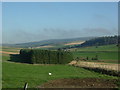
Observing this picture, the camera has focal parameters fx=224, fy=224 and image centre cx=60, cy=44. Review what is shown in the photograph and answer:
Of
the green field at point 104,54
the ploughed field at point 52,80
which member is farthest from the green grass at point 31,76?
the green field at point 104,54

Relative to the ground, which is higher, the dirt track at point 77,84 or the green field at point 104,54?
the dirt track at point 77,84

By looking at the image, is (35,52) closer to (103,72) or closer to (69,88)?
(103,72)

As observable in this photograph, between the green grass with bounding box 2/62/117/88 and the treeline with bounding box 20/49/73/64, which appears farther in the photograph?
the treeline with bounding box 20/49/73/64

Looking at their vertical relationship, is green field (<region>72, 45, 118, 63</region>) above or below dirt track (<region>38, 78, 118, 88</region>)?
below

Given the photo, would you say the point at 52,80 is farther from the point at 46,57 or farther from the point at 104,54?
the point at 104,54

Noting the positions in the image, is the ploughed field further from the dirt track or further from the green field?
the green field

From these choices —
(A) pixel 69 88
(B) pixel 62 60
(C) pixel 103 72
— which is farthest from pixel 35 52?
(A) pixel 69 88

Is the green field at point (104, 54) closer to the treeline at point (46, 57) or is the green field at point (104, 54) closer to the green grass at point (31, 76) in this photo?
the treeline at point (46, 57)

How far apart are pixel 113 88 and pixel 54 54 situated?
33.1 metres

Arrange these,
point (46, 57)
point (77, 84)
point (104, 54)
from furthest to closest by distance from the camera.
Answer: point (104, 54), point (46, 57), point (77, 84)

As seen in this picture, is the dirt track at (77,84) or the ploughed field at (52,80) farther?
the ploughed field at (52,80)

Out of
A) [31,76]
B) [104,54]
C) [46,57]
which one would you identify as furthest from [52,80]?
[104,54]

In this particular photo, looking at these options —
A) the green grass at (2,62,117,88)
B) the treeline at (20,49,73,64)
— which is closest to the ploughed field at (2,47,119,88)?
the green grass at (2,62,117,88)

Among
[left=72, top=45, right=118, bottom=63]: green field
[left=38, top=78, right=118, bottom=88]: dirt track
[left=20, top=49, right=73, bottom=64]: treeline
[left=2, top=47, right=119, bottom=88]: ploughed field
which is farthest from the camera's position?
[left=72, top=45, right=118, bottom=63]: green field
